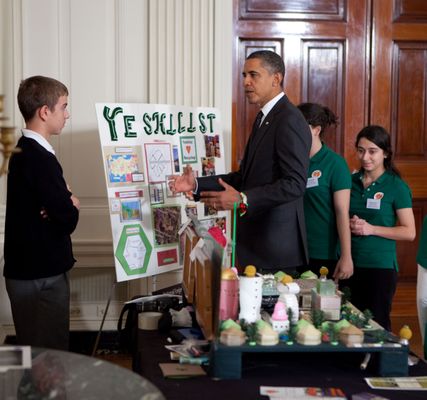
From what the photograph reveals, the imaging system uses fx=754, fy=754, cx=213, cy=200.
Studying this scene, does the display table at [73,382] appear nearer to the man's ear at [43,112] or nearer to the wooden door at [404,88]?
the man's ear at [43,112]

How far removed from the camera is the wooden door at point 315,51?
15.0 ft

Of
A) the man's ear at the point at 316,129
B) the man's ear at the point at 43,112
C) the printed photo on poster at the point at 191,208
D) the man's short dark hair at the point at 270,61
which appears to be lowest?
the printed photo on poster at the point at 191,208

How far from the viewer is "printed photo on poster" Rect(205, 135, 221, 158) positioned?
13.0 feet

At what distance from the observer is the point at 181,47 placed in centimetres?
427

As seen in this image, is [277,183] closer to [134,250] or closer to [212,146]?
[134,250]

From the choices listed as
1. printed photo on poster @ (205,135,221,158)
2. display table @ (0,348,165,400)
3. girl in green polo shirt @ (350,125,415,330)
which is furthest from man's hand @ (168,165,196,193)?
display table @ (0,348,165,400)

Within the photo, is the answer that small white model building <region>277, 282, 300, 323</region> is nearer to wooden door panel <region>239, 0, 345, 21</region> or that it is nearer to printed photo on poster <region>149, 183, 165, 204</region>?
printed photo on poster <region>149, 183, 165, 204</region>

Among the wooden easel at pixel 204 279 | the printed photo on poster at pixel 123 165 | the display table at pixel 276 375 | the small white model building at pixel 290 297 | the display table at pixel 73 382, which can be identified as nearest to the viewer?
the display table at pixel 73 382

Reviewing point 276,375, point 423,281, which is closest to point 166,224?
point 423,281

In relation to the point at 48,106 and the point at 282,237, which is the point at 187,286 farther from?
the point at 48,106

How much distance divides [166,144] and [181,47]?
81 cm

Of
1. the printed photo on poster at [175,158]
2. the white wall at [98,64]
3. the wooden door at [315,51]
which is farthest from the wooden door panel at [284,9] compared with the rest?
the printed photo on poster at [175,158]

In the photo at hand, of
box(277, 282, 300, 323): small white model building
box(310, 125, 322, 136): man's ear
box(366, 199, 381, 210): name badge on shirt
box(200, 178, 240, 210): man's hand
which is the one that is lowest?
box(277, 282, 300, 323): small white model building

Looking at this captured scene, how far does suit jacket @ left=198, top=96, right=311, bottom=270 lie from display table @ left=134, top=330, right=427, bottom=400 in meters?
0.79
